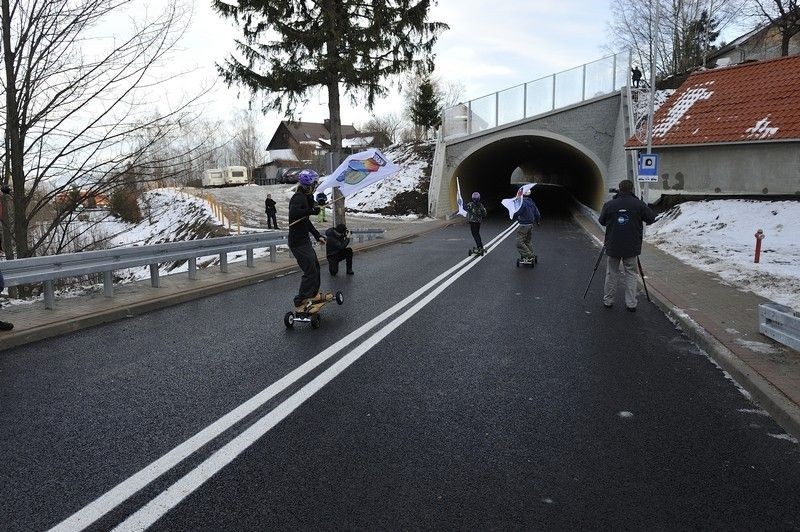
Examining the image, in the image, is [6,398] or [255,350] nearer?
[6,398]

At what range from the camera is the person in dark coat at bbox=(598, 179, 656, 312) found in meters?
8.26

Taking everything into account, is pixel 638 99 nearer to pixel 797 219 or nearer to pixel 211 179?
pixel 797 219

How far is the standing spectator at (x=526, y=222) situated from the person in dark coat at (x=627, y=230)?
12.9 feet

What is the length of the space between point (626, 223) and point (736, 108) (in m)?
15.7

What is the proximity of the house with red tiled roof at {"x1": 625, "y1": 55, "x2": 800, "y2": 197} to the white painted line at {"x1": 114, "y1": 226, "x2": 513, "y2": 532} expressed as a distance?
17483mm

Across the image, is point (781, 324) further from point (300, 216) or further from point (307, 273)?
point (300, 216)

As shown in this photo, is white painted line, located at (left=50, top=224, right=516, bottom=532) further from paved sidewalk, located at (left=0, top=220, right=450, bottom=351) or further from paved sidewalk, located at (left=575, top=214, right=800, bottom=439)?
paved sidewalk, located at (left=575, top=214, right=800, bottom=439)

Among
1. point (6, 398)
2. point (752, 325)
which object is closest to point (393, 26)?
point (752, 325)

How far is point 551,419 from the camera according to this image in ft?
14.1

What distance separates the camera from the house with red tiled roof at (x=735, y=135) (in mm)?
18141

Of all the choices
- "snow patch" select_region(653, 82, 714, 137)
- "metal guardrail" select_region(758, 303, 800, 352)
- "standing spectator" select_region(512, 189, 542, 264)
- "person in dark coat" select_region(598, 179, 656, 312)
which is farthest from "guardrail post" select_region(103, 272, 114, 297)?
"snow patch" select_region(653, 82, 714, 137)

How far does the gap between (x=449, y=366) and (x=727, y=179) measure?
706 inches

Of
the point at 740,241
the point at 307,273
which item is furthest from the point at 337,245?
the point at 740,241

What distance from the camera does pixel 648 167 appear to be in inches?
606
